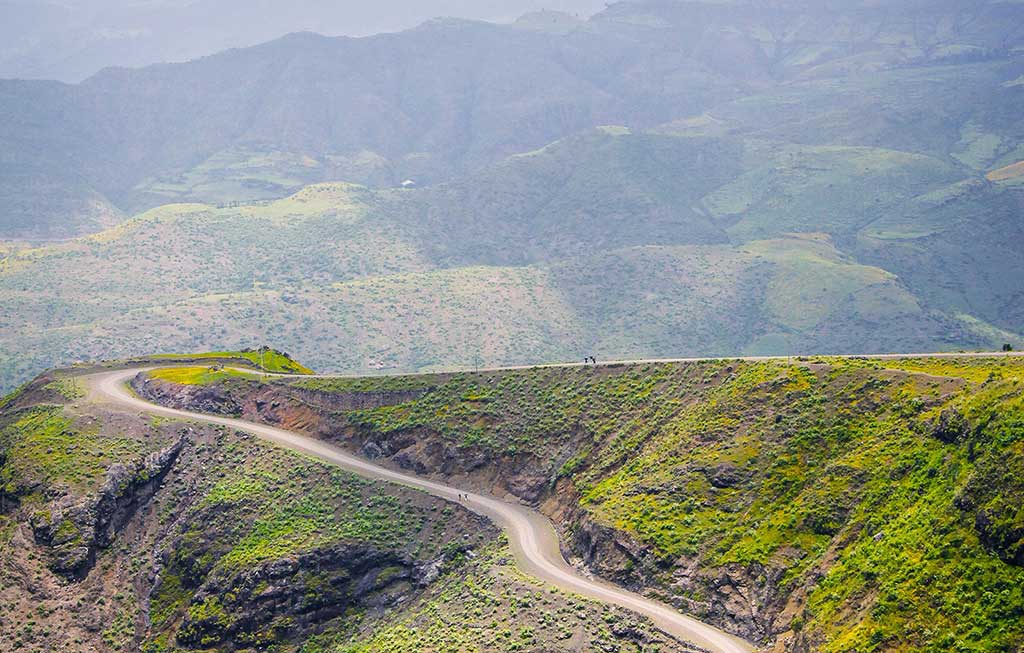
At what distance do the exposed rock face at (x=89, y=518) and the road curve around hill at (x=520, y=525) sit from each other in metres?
11.5

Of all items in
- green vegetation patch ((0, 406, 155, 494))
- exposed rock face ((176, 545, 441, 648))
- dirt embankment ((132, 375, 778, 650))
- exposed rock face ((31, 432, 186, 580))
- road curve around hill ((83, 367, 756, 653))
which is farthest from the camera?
green vegetation patch ((0, 406, 155, 494))

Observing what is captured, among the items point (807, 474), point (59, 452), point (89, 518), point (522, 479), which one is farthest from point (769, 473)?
point (59, 452)

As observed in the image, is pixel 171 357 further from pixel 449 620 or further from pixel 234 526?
pixel 449 620

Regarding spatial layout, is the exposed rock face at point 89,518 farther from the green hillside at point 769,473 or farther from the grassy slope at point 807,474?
the grassy slope at point 807,474

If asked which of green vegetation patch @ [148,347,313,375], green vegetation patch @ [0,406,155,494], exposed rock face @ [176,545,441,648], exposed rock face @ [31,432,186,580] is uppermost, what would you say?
green vegetation patch @ [0,406,155,494]

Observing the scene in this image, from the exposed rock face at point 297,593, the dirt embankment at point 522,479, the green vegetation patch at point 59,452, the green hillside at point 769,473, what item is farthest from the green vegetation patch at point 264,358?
the exposed rock face at point 297,593

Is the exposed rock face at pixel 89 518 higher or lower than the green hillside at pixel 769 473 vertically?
lower

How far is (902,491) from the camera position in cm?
7844

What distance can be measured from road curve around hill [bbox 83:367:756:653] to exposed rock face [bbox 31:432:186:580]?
11467 mm

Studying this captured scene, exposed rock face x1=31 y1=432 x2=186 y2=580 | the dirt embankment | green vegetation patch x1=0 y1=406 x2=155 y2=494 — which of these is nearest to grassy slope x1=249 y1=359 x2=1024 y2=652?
the dirt embankment

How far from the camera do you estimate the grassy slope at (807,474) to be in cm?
6869

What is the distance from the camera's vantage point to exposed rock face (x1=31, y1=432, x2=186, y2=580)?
106312 millimetres

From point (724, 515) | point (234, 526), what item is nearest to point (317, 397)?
point (234, 526)

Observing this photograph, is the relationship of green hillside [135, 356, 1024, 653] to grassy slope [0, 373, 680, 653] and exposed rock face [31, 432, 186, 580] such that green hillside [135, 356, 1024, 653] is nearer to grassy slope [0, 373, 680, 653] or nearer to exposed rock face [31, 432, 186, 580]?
grassy slope [0, 373, 680, 653]
